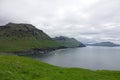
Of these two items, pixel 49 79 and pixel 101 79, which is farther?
pixel 101 79

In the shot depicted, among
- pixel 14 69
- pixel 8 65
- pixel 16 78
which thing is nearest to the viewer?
pixel 16 78

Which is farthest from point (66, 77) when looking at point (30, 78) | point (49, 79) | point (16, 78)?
point (16, 78)

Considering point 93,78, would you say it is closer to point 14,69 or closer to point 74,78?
point 74,78

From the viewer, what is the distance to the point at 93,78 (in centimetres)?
2416

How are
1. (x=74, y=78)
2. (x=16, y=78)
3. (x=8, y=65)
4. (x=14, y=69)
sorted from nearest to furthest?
(x=16, y=78), (x=74, y=78), (x=14, y=69), (x=8, y=65)

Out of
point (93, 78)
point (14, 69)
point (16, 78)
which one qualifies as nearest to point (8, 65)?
point (14, 69)

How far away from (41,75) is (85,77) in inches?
249

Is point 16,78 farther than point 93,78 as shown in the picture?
No

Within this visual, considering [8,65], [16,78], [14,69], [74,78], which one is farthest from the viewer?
[8,65]

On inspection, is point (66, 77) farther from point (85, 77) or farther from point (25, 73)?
point (25, 73)

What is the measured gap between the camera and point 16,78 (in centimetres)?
2169

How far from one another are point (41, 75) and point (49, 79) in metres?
2.20

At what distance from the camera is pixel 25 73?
2480cm

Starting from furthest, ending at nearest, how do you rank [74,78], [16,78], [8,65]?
[8,65] → [74,78] → [16,78]
